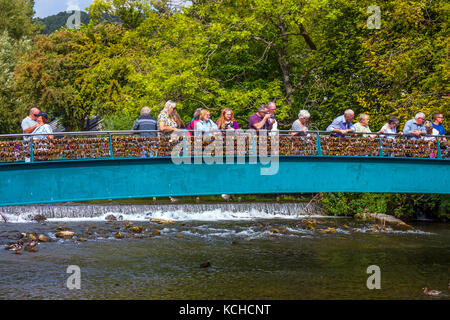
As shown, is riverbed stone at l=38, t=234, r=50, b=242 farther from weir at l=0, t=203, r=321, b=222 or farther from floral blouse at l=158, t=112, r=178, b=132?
floral blouse at l=158, t=112, r=178, b=132

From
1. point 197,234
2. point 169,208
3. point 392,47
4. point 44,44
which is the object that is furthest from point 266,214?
point 44,44

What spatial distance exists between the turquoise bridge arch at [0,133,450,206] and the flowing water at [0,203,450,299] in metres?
2.50

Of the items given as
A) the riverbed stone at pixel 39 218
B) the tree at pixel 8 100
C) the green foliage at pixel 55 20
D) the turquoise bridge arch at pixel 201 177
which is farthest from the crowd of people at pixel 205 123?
the green foliage at pixel 55 20

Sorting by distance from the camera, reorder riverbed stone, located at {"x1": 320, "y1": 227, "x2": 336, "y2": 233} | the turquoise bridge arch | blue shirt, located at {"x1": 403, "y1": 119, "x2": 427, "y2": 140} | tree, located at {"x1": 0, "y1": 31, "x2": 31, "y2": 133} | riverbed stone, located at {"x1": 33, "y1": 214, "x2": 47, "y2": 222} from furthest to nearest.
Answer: tree, located at {"x1": 0, "y1": 31, "x2": 31, "y2": 133}, riverbed stone, located at {"x1": 33, "y1": 214, "x2": 47, "y2": 222}, riverbed stone, located at {"x1": 320, "y1": 227, "x2": 336, "y2": 233}, blue shirt, located at {"x1": 403, "y1": 119, "x2": 427, "y2": 140}, the turquoise bridge arch

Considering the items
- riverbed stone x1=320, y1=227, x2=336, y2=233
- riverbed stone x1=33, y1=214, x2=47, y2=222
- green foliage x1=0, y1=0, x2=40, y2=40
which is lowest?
riverbed stone x1=320, y1=227, x2=336, y2=233

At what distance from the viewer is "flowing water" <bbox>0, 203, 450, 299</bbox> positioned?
652 inches

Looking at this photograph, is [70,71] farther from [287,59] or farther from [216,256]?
[216,256]

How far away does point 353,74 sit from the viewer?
32.9 m

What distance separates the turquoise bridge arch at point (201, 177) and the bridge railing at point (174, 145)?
157 mm

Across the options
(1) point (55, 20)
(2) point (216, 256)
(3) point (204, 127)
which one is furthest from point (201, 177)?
(1) point (55, 20)

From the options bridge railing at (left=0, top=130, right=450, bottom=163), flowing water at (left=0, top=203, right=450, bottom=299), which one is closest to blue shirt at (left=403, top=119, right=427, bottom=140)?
bridge railing at (left=0, top=130, right=450, bottom=163)

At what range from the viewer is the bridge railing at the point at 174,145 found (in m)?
15.4

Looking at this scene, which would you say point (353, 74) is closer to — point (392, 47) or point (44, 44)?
point (392, 47)
